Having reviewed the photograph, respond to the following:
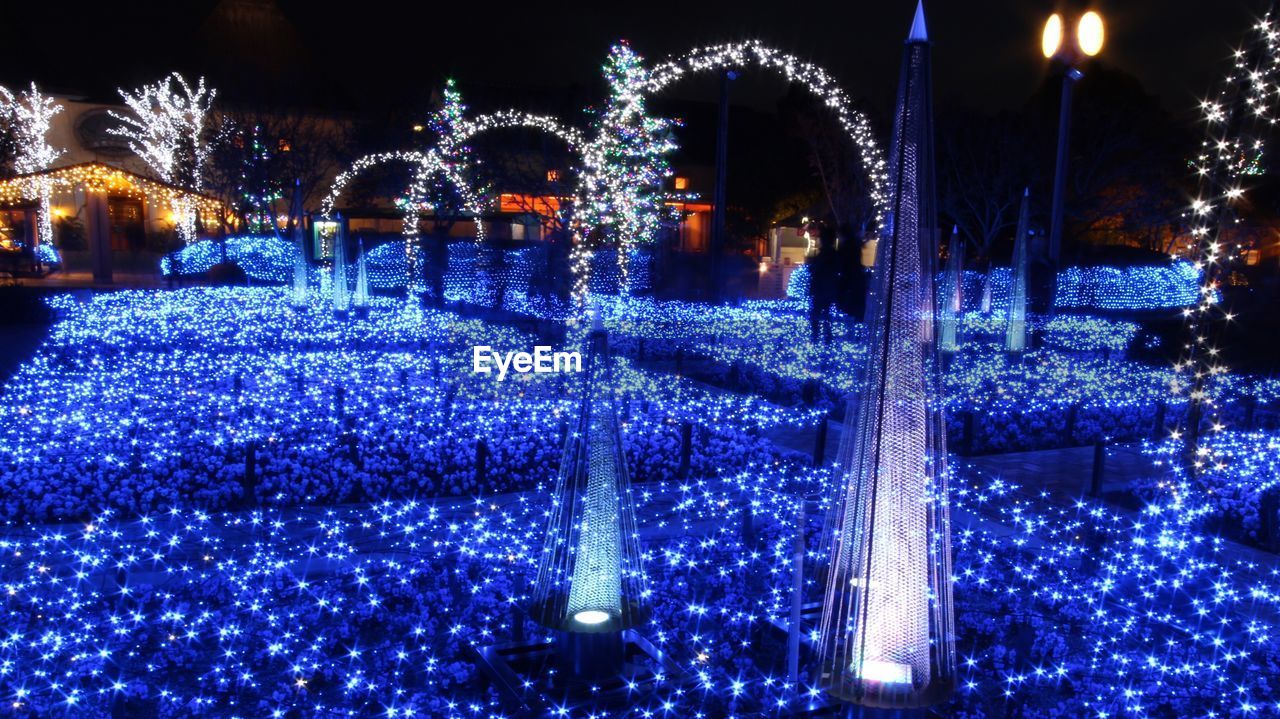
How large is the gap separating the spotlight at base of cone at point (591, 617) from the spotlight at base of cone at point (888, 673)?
128cm

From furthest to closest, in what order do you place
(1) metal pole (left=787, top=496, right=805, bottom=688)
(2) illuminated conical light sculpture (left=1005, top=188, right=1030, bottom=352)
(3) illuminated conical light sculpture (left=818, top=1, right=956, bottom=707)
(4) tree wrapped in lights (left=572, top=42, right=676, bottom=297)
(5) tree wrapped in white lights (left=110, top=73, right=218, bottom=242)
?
(5) tree wrapped in white lights (left=110, top=73, right=218, bottom=242) → (4) tree wrapped in lights (left=572, top=42, right=676, bottom=297) → (2) illuminated conical light sculpture (left=1005, top=188, right=1030, bottom=352) → (1) metal pole (left=787, top=496, right=805, bottom=688) → (3) illuminated conical light sculpture (left=818, top=1, right=956, bottom=707)

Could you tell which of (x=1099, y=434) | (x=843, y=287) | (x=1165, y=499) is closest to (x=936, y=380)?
(x=1165, y=499)

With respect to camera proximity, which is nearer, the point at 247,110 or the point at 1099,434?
the point at 1099,434

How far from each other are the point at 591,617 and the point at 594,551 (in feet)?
0.99

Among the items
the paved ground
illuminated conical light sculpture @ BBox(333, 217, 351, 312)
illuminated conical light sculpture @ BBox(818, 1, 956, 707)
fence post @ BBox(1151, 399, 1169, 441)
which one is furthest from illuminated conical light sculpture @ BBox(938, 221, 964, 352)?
the paved ground

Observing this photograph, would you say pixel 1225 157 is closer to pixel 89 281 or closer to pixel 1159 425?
pixel 1159 425

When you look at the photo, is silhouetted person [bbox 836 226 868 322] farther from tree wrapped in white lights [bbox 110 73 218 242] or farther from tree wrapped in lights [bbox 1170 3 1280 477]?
tree wrapped in white lights [bbox 110 73 218 242]

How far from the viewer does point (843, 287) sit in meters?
15.9

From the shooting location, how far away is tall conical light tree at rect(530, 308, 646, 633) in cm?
445

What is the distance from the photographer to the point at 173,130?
40.2 metres

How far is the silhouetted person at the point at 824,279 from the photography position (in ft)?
51.7

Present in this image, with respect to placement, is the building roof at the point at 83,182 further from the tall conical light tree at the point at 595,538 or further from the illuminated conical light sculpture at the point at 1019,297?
the tall conical light tree at the point at 595,538

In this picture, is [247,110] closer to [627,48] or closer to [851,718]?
[627,48]

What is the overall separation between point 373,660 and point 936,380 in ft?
10.8
